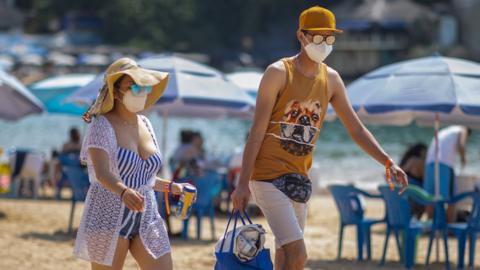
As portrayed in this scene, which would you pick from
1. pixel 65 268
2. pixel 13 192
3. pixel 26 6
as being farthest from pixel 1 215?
pixel 26 6

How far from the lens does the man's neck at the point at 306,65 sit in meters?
5.34

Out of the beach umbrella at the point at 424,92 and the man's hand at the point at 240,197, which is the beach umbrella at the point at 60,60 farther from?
the man's hand at the point at 240,197

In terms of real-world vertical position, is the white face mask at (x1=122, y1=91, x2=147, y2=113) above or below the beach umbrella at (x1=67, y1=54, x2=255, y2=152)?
below

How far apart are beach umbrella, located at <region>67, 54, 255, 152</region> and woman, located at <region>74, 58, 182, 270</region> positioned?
5508 millimetres

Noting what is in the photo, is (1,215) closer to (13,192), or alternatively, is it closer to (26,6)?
(13,192)

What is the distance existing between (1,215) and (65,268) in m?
4.21

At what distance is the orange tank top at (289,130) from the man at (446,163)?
5.26 m

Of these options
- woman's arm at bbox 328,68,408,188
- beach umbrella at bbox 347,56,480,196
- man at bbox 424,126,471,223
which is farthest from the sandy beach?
woman's arm at bbox 328,68,408,188

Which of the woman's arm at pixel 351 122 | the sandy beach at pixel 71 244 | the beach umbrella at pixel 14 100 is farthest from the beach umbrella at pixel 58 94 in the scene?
the woman's arm at pixel 351 122

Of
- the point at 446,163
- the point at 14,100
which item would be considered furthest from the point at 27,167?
the point at 446,163

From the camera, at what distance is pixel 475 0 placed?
274 feet

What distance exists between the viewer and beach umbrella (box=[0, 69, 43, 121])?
39.1 ft

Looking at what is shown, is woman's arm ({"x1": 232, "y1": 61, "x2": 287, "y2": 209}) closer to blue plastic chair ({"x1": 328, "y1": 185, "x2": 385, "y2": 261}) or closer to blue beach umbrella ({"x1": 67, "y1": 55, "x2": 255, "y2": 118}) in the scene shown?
blue plastic chair ({"x1": 328, "y1": 185, "x2": 385, "y2": 261})

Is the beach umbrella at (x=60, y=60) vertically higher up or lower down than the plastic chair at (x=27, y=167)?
higher up
